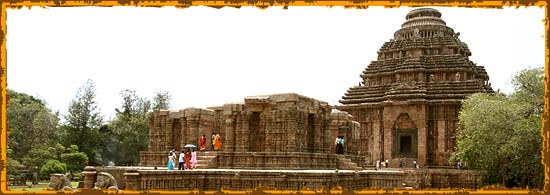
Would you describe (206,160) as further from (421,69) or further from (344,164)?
(421,69)

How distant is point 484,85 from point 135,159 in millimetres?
31164

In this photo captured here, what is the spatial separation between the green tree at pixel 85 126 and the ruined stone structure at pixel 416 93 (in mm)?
21865

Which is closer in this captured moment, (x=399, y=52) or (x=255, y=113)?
(x=255, y=113)

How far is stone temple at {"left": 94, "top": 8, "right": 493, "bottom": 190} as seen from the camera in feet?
55.4

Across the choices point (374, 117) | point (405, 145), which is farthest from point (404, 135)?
point (374, 117)

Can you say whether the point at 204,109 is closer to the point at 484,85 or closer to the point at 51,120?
the point at 51,120

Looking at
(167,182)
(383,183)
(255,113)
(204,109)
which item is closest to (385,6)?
(167,182)

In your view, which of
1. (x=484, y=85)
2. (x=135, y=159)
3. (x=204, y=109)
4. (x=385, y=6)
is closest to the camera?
(x=385, y=6)

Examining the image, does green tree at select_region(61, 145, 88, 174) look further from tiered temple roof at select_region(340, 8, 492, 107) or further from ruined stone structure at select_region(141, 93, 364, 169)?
tiered temple roof at select_region(340, 8, 492, 107)

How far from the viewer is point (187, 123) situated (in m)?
25.7

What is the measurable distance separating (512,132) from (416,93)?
17.6 m

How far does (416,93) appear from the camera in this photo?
41781mm

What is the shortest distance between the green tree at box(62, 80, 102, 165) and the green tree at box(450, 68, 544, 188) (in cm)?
3190

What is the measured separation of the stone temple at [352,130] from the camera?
55.4ft
